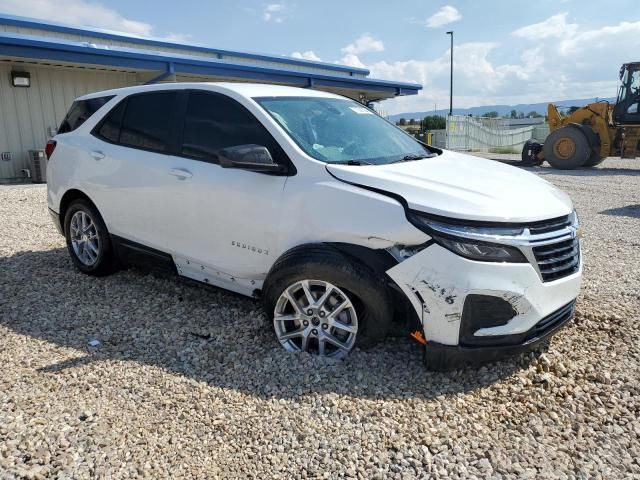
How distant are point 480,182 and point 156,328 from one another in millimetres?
2568

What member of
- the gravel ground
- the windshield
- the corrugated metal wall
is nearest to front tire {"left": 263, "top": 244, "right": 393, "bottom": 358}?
the gravel ground

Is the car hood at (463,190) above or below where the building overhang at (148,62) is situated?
below

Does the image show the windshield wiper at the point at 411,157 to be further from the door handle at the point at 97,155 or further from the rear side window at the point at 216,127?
the door handle at the point at 97,155

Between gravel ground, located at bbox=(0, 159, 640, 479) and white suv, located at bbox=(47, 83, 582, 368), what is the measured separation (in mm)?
291

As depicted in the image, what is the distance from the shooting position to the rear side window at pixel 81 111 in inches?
193

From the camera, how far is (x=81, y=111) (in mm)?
5066

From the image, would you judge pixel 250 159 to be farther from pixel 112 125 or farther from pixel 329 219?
pixel 112 125

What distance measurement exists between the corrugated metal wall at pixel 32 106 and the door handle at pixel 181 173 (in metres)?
11.5

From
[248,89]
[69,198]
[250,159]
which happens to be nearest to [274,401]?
[250,159]

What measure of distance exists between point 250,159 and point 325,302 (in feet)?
3.45

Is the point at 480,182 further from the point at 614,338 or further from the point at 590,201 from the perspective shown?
the point at 590,201

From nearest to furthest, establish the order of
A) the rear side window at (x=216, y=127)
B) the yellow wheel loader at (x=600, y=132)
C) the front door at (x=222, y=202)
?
the front door at (x=222, y=202) → the rear side window at (x=216, y=127) → the yellow wheel loader at (x=600, y=132)

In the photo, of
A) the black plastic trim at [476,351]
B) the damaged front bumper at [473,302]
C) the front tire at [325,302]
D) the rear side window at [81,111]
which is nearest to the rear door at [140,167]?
the rear side window at [81,111]

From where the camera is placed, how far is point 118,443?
2580mm
